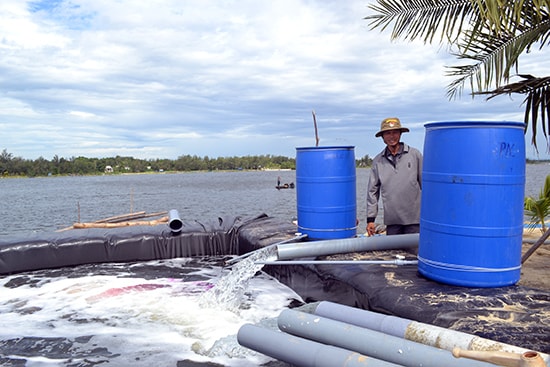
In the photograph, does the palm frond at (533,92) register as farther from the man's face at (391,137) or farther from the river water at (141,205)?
the river water at (141,205)

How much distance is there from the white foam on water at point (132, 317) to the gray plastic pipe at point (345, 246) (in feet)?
2.16

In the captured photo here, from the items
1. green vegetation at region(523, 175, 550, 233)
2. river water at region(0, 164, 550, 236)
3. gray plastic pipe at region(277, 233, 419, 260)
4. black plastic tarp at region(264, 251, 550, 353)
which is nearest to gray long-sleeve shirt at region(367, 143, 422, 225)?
gray plastic pipe at region(277, 233, 419, 260)

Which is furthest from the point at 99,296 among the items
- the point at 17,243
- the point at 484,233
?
the point at 484,233

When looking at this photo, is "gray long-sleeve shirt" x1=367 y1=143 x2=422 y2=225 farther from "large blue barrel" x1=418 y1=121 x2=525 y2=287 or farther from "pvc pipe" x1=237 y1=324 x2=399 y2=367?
"pvc pipe" x1=237 y1=324 x2=399 y2=367

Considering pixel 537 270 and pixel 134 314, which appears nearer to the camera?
pixel 134 314

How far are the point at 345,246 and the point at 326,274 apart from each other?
0.55 meters

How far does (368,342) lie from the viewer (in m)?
2.36

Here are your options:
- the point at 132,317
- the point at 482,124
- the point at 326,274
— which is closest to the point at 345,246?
the point at 326,274

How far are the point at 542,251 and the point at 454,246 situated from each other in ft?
18.7

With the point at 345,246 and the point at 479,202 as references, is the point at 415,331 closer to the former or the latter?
the point at 479,202

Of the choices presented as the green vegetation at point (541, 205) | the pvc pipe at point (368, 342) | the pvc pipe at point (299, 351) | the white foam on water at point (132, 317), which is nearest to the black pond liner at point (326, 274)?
the white foam on water at point (132, 317)

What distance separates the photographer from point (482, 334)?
2553mm

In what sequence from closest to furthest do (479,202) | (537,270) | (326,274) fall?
(479,202), (326,274), (537,270)

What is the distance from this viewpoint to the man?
15.6ft
